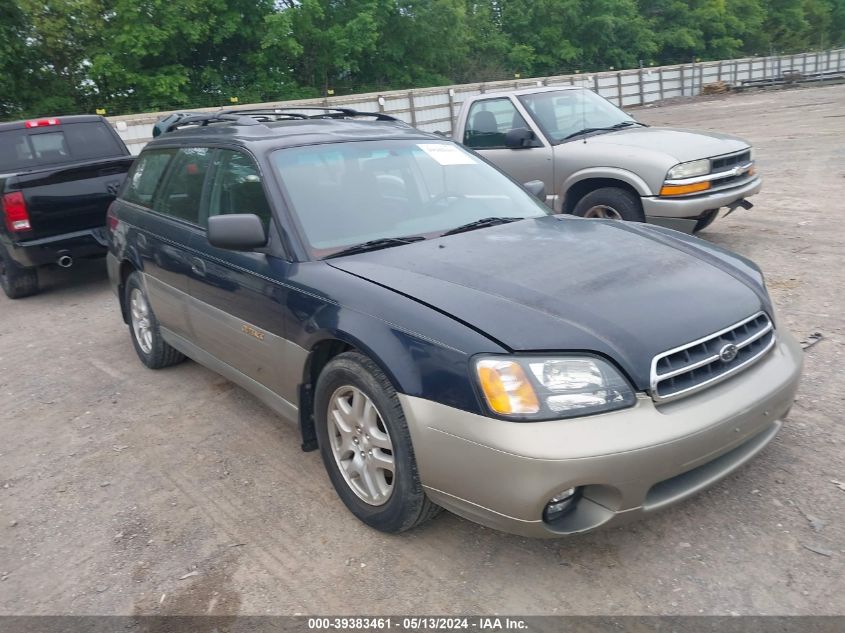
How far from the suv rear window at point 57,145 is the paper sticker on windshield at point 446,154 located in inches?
238

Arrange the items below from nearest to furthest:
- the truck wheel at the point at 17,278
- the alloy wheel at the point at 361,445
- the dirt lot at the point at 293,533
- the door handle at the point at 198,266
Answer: the dirt lot at the point at 293,533 → the alloy wheel at the point at 361,445 → the door handle at the point at 198,266 → the truck wheel at the point at 17,278

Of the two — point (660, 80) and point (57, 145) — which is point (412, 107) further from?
→ point (660, 80)

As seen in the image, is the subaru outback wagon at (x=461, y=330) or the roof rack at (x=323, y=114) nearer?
the subaru outback wagon at (x=461, y=330)

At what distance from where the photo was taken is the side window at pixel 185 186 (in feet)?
14.2

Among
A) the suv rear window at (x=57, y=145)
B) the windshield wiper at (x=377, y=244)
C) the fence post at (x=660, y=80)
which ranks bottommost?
the fence post at (x=660, y=80)

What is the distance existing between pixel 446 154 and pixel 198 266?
162cm

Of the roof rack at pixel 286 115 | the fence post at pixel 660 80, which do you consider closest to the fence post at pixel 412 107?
the roof rack at pixel 286 115

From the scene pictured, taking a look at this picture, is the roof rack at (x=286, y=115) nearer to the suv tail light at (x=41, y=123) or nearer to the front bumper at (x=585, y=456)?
the front bumper at (x=585, y=456)

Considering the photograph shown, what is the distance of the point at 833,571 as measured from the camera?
8.70ft

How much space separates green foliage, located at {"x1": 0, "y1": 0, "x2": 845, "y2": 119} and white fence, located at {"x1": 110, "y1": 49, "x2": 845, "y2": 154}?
673 centimetres

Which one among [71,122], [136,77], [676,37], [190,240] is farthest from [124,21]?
[676,37]

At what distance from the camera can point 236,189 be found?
3959mm

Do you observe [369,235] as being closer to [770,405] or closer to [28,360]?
[770,405]

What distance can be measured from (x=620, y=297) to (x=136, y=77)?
27450 mm
